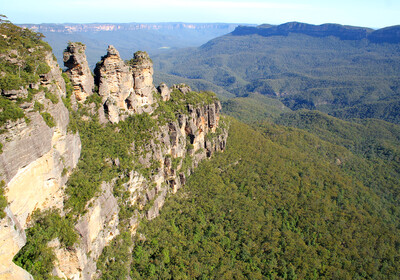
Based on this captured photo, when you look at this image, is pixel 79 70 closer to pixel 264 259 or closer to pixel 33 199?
pixel 33 199

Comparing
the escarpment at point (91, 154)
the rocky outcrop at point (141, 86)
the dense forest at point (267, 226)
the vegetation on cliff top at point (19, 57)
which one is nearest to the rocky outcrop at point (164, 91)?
the escarpment at point (91, 154)

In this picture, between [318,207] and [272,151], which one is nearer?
[318,207]

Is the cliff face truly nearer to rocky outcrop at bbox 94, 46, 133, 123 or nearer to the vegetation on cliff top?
rocky outcrop at bbox 94, 46, 133, 123

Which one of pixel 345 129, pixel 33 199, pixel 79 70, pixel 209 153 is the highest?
pixel 79 70

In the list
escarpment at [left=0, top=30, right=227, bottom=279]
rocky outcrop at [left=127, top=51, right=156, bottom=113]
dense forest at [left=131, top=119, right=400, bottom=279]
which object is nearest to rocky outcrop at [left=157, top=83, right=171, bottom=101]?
escarpment at [left=0, top=30, right=227, bottom=279]

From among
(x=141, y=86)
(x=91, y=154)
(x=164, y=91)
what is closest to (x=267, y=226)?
(x=91, y=154)

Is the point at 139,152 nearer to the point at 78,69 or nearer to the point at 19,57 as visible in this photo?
the point at 78,69

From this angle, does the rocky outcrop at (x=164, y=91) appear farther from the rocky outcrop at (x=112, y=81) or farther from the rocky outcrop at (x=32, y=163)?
the rocky outcrop at (x=32, y=163)

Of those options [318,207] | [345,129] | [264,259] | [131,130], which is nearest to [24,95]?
[131,130]
